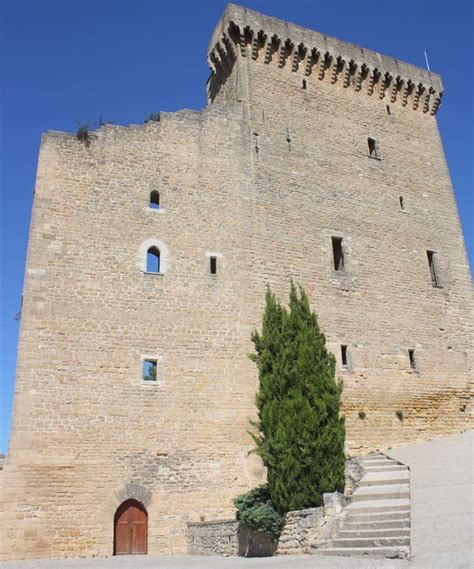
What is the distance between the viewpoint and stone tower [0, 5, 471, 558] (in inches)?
442

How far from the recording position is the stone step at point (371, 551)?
712 cm

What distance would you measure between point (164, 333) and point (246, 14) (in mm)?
9765

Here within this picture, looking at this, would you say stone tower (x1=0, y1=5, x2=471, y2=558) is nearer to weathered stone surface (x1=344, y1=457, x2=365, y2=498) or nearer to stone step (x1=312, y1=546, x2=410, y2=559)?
weathered stone surface (x1=344, y1=457, x2=365, y2=498)

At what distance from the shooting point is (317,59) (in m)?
17.5

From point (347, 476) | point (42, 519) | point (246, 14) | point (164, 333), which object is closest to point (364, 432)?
point (347, 476)

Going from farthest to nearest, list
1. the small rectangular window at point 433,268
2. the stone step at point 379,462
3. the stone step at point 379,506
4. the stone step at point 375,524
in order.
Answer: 1. the small rectangular window at point 433,268
2. the stone step at point 379,462
3. the stone step at point 379,506
4. the stone step at point 375,524

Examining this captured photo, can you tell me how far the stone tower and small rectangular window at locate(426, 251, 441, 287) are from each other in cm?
6

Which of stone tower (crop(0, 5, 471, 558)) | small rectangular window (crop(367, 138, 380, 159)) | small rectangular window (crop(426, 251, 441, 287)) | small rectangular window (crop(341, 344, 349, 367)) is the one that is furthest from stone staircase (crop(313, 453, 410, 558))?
small rectangular window (crop(367, 138, 380, 159))

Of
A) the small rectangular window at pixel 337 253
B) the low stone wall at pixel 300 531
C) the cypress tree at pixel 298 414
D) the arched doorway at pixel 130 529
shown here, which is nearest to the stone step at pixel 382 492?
the cypress tree at pixel 298 414

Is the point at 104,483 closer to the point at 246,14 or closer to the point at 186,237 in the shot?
the point at 186,237

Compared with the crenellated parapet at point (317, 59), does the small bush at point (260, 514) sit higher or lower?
lower

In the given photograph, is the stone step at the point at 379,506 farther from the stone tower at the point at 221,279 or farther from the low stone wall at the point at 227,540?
the stone tower at the point at 221,279

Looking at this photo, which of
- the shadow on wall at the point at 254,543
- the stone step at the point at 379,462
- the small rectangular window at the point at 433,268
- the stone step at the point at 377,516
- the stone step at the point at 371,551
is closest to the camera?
the stone step at the point at 371,551

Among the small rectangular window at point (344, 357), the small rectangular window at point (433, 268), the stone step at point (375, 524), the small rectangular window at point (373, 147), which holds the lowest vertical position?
the stone step at point (375, 524)
